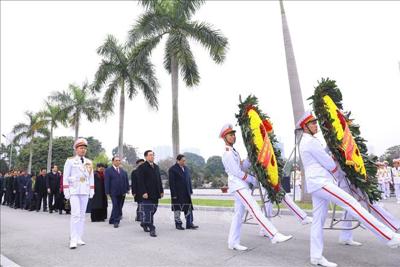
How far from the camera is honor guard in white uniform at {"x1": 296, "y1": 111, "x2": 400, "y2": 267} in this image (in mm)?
4680

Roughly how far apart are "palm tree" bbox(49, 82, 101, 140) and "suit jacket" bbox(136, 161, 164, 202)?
2313 centimetres

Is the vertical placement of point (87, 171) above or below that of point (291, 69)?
below

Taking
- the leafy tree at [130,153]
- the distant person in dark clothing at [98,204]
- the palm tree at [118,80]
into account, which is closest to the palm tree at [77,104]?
the palm tree at [118,80]

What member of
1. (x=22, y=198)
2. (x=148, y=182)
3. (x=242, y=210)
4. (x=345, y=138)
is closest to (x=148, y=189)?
(x=148, y=182)

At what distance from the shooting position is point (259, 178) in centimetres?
571

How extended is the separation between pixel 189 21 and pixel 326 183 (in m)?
15.1

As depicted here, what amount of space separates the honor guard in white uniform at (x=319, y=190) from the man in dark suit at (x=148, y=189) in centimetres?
404

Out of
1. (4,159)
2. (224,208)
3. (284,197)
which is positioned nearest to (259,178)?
(284,197)

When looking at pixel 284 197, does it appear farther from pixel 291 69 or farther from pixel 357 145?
pixel 291 69

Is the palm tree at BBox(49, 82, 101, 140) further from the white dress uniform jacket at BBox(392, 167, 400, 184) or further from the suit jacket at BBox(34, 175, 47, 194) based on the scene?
the white dress uniform jacket at BBox(392, 167, 400, 184)

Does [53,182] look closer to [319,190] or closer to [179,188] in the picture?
[179,188]

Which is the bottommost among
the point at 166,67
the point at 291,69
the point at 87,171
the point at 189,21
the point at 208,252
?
the point at 208,252

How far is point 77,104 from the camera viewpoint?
30.6 m

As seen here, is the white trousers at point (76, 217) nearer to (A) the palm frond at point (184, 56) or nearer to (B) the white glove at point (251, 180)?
(B) the white glove at point (251, 180)
